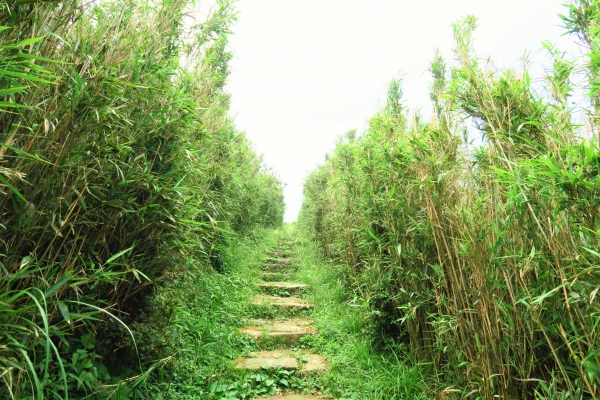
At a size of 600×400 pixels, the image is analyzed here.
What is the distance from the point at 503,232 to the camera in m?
1.77

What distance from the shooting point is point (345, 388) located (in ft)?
9.86

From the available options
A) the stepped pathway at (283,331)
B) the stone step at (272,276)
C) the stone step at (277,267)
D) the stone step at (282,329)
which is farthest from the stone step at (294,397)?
the stone step at (277,267)

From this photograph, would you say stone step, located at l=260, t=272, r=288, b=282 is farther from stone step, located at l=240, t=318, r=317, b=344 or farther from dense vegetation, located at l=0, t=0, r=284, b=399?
dense vegetation, located at l=0, t=0, r=284, b=399

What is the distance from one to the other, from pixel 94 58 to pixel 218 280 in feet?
13.5

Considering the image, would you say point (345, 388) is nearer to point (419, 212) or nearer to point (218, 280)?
point (419, 212)

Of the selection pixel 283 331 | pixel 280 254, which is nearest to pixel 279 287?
pixel 283 331

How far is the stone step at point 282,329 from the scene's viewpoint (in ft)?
13.4

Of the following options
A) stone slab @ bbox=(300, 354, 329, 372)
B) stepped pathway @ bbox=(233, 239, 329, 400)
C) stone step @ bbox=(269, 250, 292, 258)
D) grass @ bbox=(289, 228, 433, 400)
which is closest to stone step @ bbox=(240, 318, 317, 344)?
stepped pathway @ bbox=(233, 239, 329, 400)

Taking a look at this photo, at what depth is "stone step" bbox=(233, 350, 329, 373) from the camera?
133 inches

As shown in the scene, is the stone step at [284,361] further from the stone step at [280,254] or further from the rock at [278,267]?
the stone step at [280,254]

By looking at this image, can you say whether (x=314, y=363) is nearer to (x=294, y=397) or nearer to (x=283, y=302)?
(x=294, y=397)

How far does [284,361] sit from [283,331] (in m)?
0.77

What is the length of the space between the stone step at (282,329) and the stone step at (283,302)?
30 cm

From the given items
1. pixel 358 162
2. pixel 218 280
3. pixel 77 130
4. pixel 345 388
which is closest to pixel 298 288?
pixel 218 280
